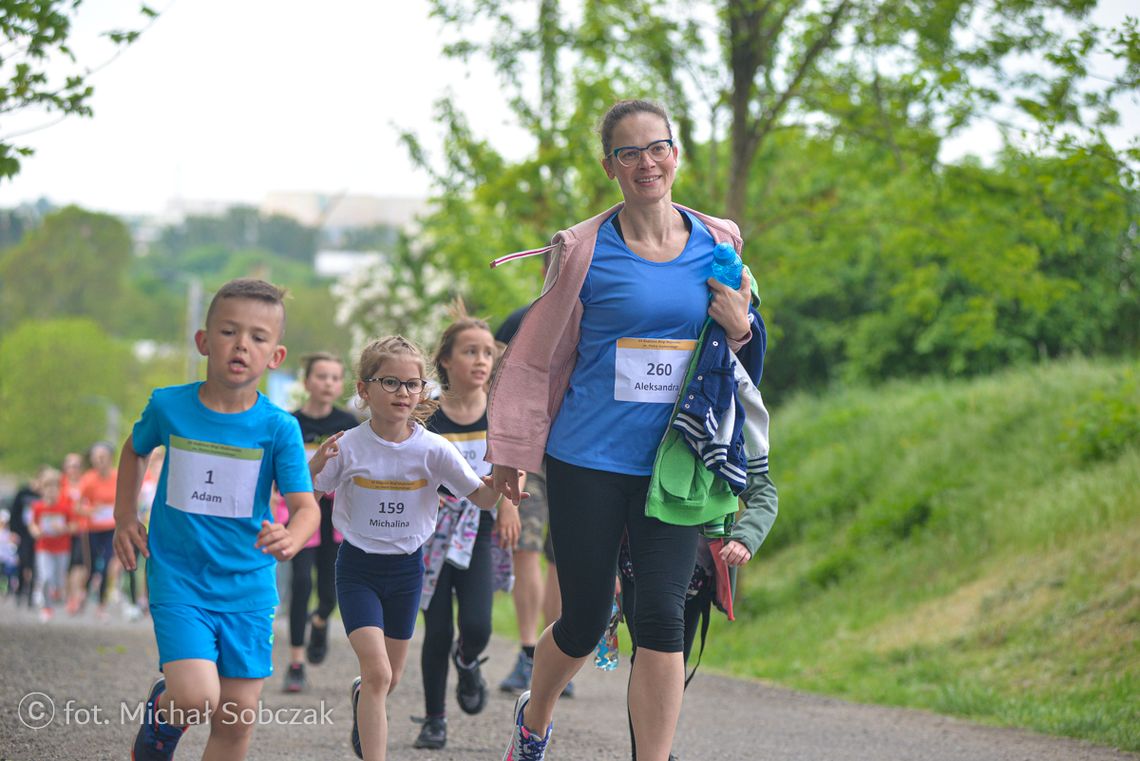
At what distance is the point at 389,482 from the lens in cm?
558

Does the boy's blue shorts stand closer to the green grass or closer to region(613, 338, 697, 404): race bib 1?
region(613, 338, 697, 404): race bib 1

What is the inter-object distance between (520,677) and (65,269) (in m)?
110

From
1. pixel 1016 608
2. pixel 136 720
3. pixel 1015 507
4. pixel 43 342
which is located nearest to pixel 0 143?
pixel 136 720

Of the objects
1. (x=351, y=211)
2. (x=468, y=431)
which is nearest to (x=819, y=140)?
(x=468, y=431)

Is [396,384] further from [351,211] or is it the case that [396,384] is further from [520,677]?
[351,211]

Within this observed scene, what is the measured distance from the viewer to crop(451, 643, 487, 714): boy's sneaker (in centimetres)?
701

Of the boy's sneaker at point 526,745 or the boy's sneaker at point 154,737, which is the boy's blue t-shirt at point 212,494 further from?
the boy's sneaker at point 526,745

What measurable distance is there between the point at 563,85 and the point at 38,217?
116 metres

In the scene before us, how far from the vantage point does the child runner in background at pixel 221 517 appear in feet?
14.2

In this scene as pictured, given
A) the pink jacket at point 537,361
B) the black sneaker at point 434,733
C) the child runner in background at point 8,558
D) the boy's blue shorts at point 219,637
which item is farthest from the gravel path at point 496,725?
the child runner in background at point 8,558

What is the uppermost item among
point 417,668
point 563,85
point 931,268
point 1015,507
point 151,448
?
point 563,85

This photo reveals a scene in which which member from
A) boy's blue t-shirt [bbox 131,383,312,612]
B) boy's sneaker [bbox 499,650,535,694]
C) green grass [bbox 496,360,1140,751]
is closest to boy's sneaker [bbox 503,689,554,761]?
boy's blue t-shirt [bbox 131,383,312,612]

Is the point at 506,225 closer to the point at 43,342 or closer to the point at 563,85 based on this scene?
the point at 563,85

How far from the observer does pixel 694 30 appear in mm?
13727
